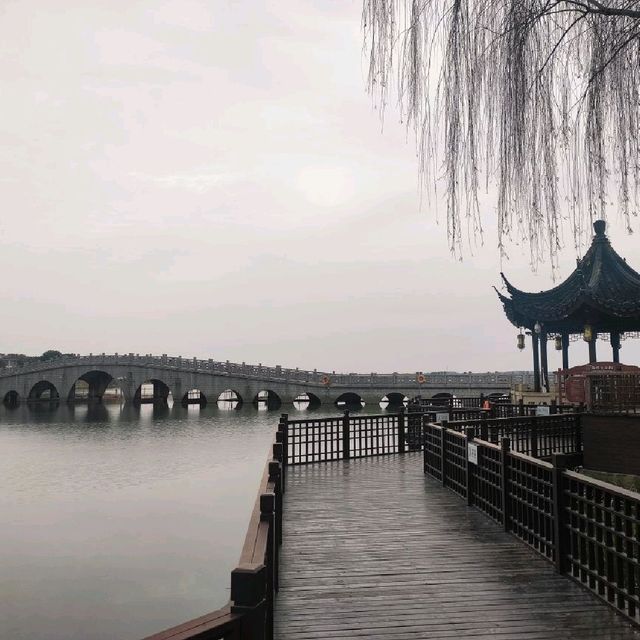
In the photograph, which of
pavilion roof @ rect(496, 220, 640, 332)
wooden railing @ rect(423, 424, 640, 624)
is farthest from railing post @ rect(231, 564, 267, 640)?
pavilion roof @ rect(496, 220, 640, 332)

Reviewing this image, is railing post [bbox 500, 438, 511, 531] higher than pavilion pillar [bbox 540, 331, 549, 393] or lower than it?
lower

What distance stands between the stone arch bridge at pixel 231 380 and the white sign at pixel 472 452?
41.9 m

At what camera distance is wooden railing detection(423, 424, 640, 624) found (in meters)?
4.26

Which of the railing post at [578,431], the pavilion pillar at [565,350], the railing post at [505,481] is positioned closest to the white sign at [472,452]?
the railing post at [505,481]

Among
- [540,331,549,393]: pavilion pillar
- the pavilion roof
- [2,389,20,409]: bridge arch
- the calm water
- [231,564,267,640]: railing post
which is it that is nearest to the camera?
[231,564,267,640]: railing post

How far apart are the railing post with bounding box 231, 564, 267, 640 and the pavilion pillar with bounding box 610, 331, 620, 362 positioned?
23135 millimetres

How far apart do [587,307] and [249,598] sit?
819 inches

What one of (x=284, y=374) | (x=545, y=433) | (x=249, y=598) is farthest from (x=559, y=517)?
(x=284, y=374)

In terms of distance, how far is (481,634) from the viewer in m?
3.98

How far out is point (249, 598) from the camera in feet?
7.81

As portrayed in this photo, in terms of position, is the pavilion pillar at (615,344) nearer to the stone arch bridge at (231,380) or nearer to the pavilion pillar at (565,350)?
the pavilion pillar at (565,350)

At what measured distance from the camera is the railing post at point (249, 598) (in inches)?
92.4

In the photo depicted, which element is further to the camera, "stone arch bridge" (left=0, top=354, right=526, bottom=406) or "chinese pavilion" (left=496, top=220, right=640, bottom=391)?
"stone arch bridge" (left=0, top=354, right=526, bottom=406)

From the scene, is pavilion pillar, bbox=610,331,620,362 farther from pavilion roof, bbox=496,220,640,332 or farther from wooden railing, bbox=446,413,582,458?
wooden railing, bbox=446,413,582,458
